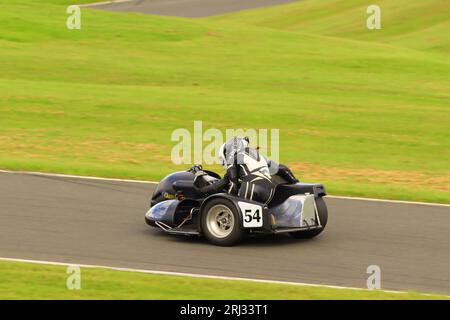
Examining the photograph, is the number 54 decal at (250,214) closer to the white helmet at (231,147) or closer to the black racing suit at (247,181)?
the black racing suit at (247,181)

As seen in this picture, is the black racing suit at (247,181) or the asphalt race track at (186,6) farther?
the asphalt race track at (186,6)

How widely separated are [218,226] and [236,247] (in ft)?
1.08

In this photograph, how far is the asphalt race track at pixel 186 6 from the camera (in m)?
46.7

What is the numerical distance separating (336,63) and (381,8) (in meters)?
13.7

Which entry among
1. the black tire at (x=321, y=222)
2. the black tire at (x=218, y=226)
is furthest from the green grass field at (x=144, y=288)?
the black tire at (x=321, y=222)

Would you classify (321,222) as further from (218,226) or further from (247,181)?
(218,226)

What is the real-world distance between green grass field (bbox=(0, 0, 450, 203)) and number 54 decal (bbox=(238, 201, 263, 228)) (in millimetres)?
4118

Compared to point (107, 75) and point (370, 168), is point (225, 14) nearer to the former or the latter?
point (107, 75)

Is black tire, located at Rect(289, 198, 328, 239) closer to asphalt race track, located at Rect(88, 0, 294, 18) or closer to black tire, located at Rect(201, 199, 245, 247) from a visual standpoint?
black tire, located at Rect(201, 199, 245, 247)

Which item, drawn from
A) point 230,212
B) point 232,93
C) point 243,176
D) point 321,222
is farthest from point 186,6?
point 230,212

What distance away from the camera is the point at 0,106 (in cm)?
2430

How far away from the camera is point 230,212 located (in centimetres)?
1242
